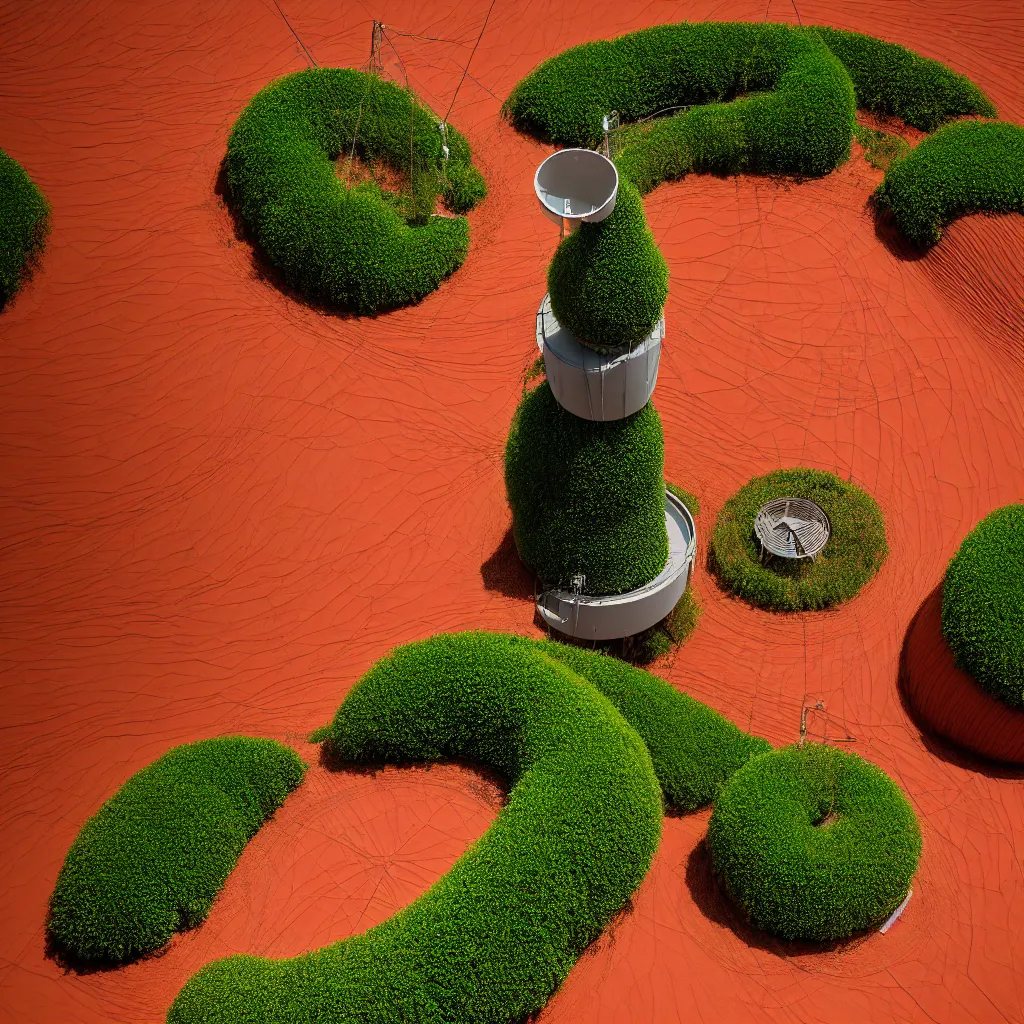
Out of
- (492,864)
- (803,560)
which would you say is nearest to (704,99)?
(803,560)

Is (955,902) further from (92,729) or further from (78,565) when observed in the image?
(78,565)

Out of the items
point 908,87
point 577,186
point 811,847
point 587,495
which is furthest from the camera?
point 908,87

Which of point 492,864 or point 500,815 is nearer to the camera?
point 492,864

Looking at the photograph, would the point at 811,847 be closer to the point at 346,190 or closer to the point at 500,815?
the point at 500,815

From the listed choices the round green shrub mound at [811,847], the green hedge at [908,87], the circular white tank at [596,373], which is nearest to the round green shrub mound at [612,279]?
the circular white tank at [596,373]

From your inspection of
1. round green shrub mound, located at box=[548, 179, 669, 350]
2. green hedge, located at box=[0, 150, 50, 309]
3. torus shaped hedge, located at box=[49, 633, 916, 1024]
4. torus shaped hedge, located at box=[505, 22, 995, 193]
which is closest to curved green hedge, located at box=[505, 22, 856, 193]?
torus shaped hedge, located at box=[505, 22, 995, 193]

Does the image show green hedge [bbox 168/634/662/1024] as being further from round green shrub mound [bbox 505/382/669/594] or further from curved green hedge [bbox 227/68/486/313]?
curved green hedge [bbox 227/68/486/313]
